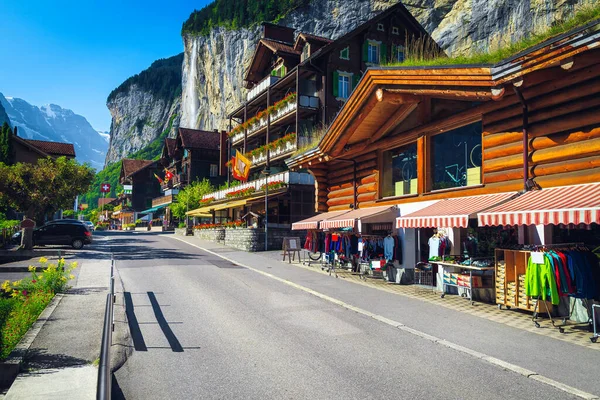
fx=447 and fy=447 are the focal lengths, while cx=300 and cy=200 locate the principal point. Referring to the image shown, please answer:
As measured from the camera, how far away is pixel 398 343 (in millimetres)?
7828

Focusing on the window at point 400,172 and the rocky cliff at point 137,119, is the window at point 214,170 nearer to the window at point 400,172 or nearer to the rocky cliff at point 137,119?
the window at point 400,172

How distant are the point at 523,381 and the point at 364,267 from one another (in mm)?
11679

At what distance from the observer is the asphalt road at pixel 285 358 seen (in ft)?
18.4

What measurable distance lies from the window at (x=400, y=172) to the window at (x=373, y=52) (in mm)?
23356

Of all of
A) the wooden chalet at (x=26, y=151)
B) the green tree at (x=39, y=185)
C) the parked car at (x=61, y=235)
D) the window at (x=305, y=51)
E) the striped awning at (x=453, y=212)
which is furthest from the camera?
the wooden chalet at (x=26, y=151)

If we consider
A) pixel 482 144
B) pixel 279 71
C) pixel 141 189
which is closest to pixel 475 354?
pixel 482 144

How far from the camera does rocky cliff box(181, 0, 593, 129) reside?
45.0 m

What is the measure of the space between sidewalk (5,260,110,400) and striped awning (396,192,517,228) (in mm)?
7888

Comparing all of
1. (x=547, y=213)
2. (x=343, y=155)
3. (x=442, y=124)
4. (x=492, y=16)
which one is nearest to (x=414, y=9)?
(x=492, y=16)

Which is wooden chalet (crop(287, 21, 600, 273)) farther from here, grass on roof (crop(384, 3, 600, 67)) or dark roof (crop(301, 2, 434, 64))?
dark roof (crop(301, 2, 434, 64))

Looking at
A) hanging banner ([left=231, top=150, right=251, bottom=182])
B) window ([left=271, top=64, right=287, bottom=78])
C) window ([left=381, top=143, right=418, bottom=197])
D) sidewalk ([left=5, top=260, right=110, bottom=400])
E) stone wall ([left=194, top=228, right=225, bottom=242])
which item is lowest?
sidewalk ([left=5, top=260, right=110, bottom=400])

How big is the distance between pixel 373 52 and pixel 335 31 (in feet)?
86.7

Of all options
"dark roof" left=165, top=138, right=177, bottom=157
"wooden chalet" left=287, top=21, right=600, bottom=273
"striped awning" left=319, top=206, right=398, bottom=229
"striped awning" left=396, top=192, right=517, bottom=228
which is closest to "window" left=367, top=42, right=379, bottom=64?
"wooden chalet" left=287, top=21, right=600, bottom=273

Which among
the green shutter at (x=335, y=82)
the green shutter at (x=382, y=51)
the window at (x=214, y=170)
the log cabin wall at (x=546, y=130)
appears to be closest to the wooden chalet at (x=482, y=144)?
the log cabin wall at (x=546, y=130)
